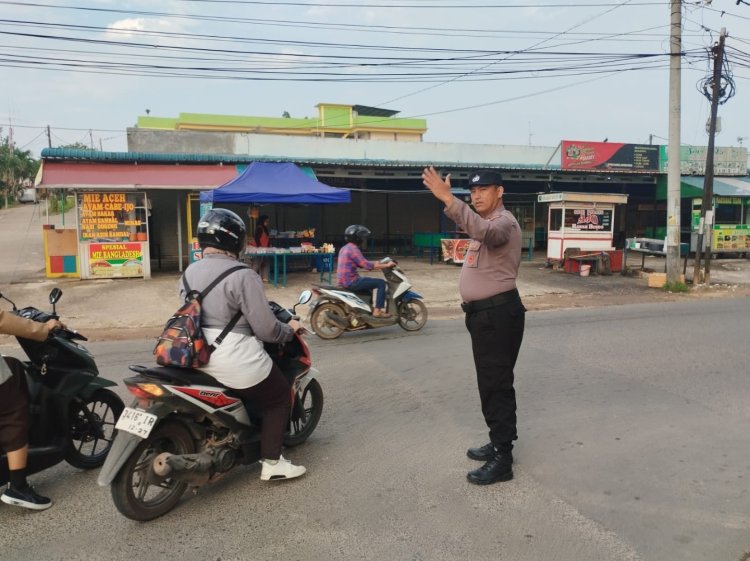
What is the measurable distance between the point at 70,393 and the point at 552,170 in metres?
19.8

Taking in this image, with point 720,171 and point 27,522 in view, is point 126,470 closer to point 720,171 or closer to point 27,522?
point 27,522

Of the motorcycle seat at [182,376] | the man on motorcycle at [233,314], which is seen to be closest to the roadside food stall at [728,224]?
the man on motorcycle at [233,314]

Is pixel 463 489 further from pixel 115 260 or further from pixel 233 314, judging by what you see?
pixel 115 260

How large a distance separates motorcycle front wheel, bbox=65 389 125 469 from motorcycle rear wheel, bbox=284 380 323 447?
117cm

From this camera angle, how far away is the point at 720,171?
25.0 meters

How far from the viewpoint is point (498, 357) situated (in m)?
3.57

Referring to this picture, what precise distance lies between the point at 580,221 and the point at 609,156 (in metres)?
6.23

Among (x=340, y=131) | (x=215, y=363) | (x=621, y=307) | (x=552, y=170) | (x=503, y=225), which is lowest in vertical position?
(x=621, y=307)

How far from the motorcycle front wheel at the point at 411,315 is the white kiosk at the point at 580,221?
9.54 meters

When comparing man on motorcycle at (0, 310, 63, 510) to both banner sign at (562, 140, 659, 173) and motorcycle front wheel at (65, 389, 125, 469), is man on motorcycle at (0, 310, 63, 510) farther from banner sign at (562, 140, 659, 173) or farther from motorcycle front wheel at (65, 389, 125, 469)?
banner sign at (562, 140, 659, 173)

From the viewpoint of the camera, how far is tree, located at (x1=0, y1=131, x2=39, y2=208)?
4850 centimetres

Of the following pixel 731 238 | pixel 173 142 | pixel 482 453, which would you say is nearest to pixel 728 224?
pixel 731 238

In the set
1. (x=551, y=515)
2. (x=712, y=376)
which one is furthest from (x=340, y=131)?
(x=551, y=515)

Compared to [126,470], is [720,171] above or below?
above
